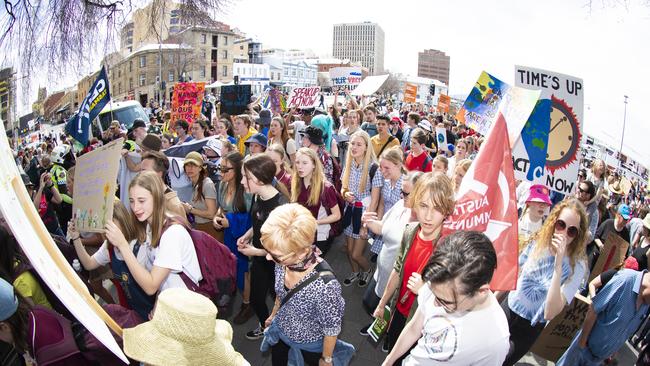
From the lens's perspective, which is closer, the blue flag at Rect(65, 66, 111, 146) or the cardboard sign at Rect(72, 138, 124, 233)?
the cardboard sign at Rect(72, 138, 124, 233)

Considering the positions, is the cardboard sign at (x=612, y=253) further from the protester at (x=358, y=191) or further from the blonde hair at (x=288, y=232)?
the blonde hair at (x=288, y=232)

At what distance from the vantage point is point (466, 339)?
1959mm

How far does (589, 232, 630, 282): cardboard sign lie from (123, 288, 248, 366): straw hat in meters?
4.25

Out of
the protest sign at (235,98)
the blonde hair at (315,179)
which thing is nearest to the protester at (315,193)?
the blonde hair at (315,179)

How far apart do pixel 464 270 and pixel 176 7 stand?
4149mm

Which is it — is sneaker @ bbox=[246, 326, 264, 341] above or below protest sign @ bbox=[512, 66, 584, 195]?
below

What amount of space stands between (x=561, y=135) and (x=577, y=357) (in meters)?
1.78

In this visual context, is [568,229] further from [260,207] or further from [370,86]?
[370,86]

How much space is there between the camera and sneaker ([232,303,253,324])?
4.62 m

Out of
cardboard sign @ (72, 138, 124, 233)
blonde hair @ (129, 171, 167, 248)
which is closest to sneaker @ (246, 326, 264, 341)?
blonde hair @ (129, 171, 167, 248)

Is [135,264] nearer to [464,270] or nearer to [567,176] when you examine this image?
[464,270]

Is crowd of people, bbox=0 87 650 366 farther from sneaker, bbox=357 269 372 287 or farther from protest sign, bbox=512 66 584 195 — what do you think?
protest sign, bbox=512 66 584 195

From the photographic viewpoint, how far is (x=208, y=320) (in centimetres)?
180

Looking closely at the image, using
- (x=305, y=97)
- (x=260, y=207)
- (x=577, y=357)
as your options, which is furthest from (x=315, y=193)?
(x=305, y=97)
